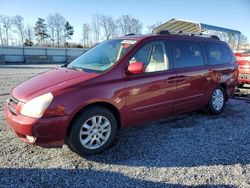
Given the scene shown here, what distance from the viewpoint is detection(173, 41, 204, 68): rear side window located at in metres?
4.71

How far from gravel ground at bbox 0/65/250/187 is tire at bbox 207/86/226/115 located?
2.92 feet

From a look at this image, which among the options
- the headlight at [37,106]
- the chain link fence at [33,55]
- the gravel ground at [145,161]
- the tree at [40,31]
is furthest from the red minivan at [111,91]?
the tree at [40,31]

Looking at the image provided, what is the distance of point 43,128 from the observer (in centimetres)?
322

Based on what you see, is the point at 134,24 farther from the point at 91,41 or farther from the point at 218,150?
the point at 218,150

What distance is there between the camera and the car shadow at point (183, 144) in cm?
354

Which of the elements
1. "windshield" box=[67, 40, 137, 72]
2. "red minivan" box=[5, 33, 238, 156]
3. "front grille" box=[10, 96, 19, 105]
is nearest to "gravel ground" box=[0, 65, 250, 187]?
"red minivan" box=[5, 33, 238, 156]

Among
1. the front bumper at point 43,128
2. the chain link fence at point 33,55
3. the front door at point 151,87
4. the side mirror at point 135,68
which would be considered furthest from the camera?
the chain link fence at point 33,55

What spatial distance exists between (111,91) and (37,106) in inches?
42.2

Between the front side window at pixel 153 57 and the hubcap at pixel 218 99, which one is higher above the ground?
the front side window at pixel 153 57

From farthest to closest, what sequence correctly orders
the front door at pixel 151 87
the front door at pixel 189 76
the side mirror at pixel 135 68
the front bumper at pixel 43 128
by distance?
the front door at pixel 189 76 < the front door at pixel 151 87 < the side mirror at pixel 135 68 < the front bumper at pixel 43 128

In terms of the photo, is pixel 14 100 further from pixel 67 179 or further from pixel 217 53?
pixel 217 53

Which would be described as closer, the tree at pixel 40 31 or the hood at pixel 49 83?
the hood at pixel 49 83

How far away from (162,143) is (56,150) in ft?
5.66

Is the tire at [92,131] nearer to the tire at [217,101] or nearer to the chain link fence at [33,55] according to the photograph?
the tire at [217,101]
